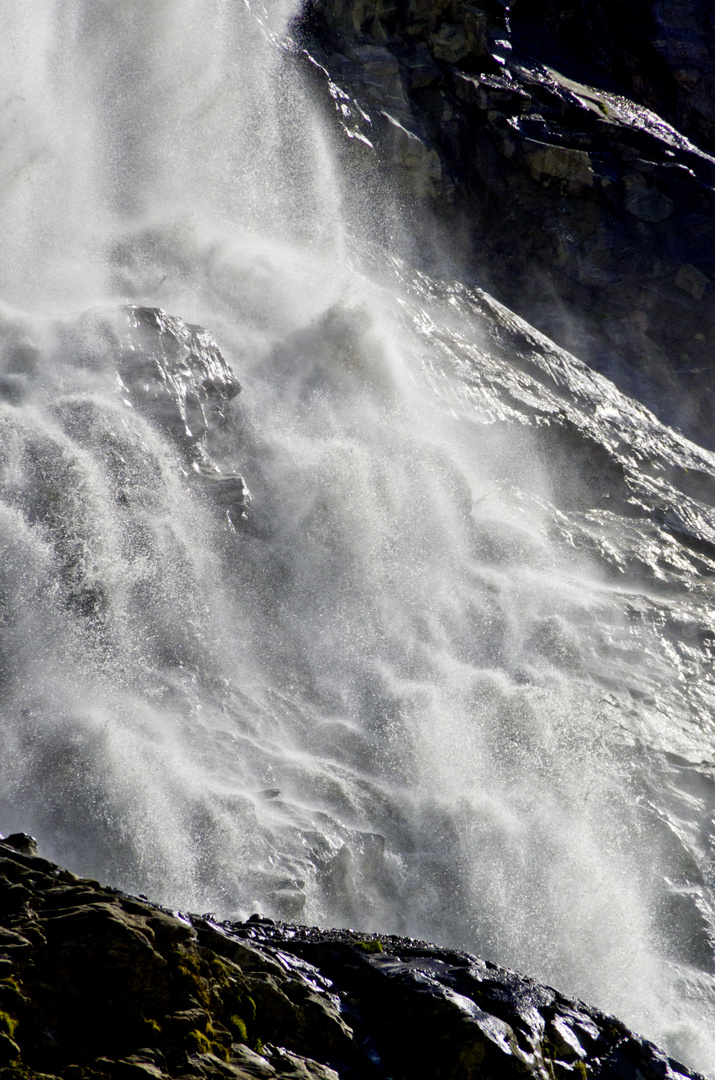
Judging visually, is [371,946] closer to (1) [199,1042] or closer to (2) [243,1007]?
(2) [243,1007]

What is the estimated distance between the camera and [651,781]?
12.0 m

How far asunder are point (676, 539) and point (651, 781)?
6302 millimetres

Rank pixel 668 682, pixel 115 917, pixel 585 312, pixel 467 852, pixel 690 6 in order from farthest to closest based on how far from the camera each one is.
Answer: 1. pixel 690 6
2. pixel 585 312
3. pixel 668 682
4. pixel 467 852
5. pixel 115 917

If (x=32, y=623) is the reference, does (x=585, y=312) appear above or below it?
above

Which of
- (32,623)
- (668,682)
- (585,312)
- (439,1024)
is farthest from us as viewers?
(585,312)

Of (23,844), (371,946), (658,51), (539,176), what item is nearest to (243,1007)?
(371,946)

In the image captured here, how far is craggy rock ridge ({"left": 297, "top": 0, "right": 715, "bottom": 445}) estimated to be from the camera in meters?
20.0

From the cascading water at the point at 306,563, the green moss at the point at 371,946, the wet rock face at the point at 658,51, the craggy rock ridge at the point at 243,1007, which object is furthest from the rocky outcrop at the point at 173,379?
the wet rock face at the point at 658,51

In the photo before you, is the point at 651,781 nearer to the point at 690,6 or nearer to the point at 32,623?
the point at 32,623

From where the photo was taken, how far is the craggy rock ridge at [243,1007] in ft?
10.6

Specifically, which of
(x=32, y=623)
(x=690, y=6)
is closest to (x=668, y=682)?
(x=32, y=623)

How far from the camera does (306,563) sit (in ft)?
40.7

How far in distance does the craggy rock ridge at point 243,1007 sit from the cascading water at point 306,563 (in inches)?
126

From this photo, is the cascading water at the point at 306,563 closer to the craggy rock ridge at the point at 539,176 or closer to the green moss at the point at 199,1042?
the craggy rock ridge at the point at 539,176
